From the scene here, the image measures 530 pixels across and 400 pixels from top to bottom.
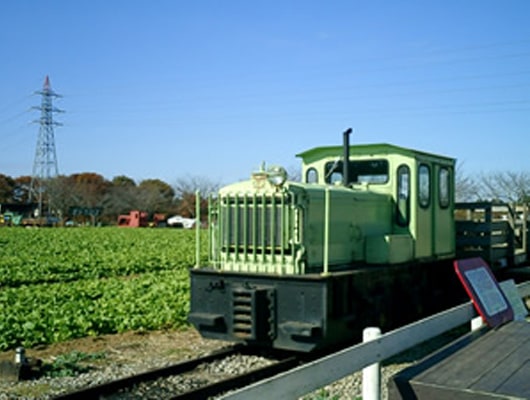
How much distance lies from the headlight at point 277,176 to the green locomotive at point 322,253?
0.01 m

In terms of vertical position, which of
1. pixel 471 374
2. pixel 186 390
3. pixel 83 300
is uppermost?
pixel 471 374

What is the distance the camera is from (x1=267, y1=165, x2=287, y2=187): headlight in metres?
8.07

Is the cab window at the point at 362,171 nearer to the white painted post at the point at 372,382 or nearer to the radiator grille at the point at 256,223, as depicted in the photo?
the radiator grille at the point at 256,223

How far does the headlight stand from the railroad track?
2.32 metres

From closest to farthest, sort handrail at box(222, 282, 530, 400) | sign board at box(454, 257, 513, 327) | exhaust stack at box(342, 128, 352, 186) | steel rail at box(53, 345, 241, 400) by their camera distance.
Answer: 1. handrail at box(222, 282, 530, 400)
2. steel rail at box(53, 345, 241, 400)
3. sign board at box(454, 257, 513, 327)
4. exhaust stack at box(342, 128, 352, 186)

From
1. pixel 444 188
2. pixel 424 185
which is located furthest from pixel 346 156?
pixel 444 188

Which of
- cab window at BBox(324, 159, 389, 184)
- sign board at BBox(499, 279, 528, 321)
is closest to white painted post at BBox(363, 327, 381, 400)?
sign board at BBox(499, 279, 528, 321)

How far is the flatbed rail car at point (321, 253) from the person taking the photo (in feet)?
26.0

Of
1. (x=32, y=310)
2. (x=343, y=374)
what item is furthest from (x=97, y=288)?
(x=343, y=374)

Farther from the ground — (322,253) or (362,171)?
(362,171)

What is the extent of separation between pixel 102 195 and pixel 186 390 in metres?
97.3

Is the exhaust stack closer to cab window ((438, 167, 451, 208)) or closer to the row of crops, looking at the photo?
cab window ((438, 167, 451, 208))

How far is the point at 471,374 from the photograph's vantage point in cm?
420

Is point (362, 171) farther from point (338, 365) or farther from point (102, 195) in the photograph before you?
point (102, 195)
